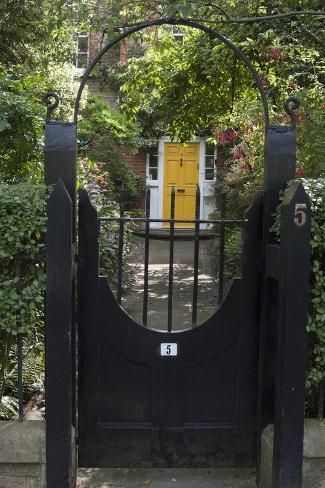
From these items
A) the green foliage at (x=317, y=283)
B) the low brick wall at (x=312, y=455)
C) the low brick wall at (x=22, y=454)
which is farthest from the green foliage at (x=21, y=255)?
the low brick wall at (x=312, y=455)

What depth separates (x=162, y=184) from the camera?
16.5 meters

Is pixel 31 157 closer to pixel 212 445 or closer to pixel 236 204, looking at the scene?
pixel 212 445

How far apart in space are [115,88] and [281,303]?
14.0 meters

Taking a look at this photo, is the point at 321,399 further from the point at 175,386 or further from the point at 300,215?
the point at 300,215

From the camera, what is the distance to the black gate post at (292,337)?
2.91m

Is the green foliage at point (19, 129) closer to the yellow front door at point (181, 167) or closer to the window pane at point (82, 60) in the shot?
the window pane at point (82, 60)

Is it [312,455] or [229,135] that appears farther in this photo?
[229,135]

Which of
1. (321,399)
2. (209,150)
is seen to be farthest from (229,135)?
(209,150)

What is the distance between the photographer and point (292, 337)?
117 inches

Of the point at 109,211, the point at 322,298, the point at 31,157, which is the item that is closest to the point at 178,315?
the point at 109,211

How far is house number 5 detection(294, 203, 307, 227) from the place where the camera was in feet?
9.52

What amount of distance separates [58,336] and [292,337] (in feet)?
4.06

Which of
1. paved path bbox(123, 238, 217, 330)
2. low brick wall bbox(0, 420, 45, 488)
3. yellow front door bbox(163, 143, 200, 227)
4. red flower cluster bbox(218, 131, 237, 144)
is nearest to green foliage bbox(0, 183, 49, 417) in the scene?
low brick wall bbox(0, 420, 45, 488)

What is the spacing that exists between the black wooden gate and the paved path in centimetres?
232
